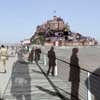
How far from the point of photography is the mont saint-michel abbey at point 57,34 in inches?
4073

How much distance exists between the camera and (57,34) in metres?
109

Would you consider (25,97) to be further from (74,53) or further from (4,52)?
(4,52)

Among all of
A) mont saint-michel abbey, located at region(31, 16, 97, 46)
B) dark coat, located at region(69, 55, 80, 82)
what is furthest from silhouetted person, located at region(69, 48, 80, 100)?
mont saint-michel abbey, located at region(31, 16, 97, 46)

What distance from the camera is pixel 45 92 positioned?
1093 centimetres

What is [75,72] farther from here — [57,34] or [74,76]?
[57,34]

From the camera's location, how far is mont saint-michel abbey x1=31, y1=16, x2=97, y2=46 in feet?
339

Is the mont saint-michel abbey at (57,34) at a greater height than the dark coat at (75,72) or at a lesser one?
greater

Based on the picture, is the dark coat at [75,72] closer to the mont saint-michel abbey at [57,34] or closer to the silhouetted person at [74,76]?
the silhouetted person at [74,76]

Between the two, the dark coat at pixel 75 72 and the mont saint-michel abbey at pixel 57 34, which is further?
the mont saint-michel abbey at pixel 57 34

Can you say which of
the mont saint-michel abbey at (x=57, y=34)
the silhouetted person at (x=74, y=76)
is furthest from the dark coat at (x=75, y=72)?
the mont saint-michel abbey at (x=57, y=34)

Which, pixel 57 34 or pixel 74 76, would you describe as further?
pixel 57 34

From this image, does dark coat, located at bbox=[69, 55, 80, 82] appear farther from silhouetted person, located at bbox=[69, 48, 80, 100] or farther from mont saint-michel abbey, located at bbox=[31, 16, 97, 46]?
mont saint-michel abbey, located at bbox=[31, 16, 97, 46]

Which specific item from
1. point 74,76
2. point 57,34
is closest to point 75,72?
point 74,76

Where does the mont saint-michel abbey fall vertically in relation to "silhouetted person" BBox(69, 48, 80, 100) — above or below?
above
